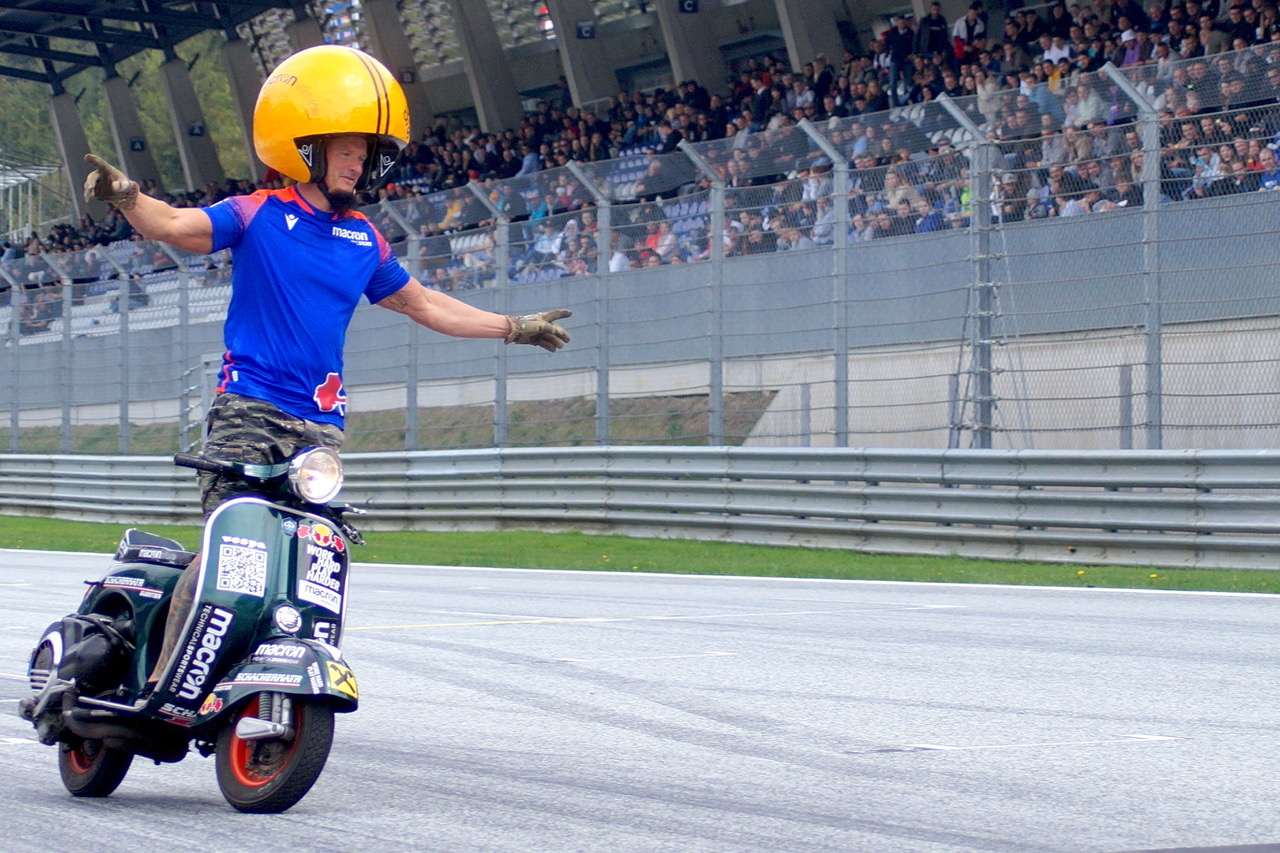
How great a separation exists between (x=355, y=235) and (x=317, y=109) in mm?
389

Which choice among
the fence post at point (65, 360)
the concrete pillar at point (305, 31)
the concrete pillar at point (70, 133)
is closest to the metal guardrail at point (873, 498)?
the fence post at point (65, 360)

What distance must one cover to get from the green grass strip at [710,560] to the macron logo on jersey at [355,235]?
7.64 meters

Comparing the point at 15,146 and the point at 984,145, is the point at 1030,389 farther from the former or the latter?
the point at 15,146

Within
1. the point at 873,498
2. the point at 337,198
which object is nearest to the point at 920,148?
the point at 873,498

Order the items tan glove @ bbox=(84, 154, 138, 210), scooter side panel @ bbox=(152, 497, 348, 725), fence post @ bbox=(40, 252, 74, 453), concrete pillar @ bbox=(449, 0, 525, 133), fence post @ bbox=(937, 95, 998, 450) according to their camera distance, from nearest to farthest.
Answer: tan glove @ bbox=(84, 154, 138, 210) < scooter side panel @ bbox=(152, 497, 348, 725) < fence post @ bbox=(937, 95, 998, 450) < fence post @ bbox=(40, 252, 74, 453) < concrete pillar @ bbox=(449, 0, 525, 133)

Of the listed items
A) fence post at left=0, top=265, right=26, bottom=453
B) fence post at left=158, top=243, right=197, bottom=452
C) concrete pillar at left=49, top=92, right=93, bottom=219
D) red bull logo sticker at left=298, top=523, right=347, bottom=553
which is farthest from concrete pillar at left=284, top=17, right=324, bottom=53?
red bull logo sticker at left=298, top=523, right=347, bottom=553

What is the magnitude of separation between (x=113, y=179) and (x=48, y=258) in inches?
834

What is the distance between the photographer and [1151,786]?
4.70 m

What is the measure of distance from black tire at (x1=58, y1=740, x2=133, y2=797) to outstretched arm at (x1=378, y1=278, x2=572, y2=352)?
4.85 feet

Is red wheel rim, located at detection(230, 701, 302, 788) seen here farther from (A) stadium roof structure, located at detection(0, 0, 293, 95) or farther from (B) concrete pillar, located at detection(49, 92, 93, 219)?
(B) concrete pillar, located at detection(49, 92, 93, 219)

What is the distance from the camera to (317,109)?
15.4 ft

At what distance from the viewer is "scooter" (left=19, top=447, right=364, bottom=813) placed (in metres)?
4.21

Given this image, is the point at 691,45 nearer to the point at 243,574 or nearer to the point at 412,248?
the point at 412,248

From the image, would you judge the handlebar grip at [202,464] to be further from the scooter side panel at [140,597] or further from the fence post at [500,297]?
the fence post at [500,297]
